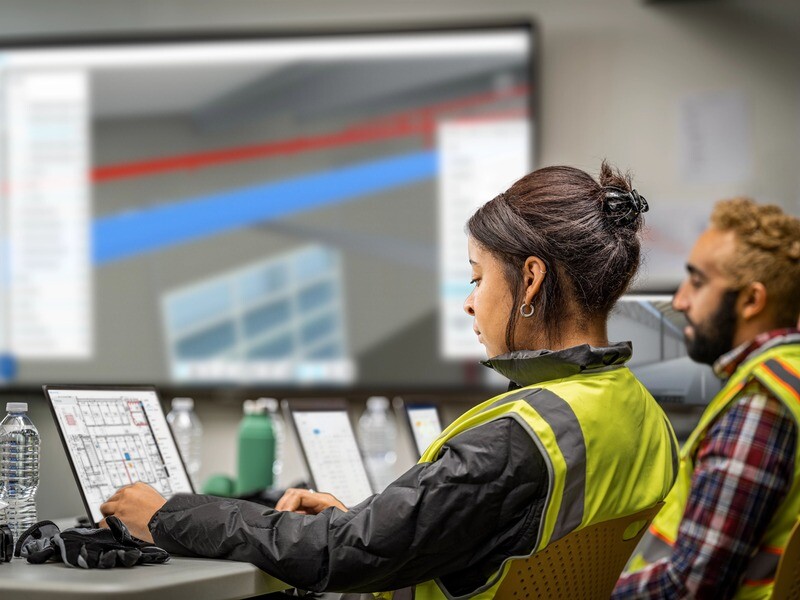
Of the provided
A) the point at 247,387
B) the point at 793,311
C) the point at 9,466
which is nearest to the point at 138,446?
the point at 9,466

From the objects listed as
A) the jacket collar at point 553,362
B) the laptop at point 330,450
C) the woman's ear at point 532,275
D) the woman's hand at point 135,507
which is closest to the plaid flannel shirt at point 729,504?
the jacket collar at point 553,362

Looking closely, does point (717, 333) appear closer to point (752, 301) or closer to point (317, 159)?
point (752, 301)

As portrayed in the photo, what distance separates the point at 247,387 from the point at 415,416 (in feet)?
4.78

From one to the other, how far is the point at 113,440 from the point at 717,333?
1296 millimetres

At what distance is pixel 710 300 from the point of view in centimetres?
231

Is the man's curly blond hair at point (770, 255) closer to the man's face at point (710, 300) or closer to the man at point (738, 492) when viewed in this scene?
the man's face at point (710, 300)

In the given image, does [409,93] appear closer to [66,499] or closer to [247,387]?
[247,387]

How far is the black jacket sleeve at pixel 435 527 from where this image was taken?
1262 millimetres

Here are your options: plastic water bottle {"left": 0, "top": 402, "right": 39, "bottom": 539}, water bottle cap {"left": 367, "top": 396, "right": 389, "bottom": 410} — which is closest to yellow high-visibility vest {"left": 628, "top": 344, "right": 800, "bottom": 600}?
plastic water bottle {"left": 0, "top": 402, "right": 39, "bottom": 539}

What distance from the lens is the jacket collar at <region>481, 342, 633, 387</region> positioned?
55.0 inches

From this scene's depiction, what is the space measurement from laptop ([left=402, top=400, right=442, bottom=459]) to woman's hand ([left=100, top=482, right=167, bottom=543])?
961 mm

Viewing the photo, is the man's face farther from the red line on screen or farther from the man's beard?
the red line on screen

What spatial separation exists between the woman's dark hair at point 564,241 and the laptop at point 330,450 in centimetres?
89

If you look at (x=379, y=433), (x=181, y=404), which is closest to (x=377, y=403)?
(x=379, y=433)
